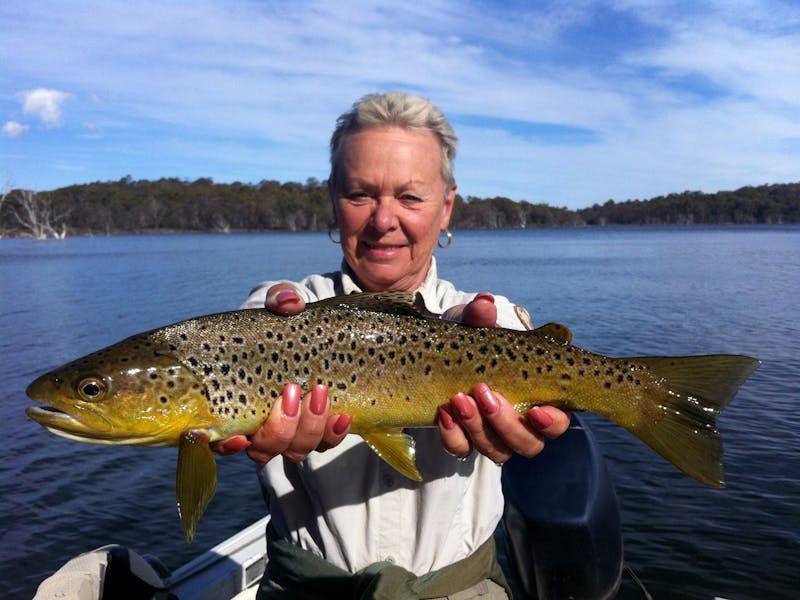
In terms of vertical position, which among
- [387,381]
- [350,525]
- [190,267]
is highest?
[387,381]

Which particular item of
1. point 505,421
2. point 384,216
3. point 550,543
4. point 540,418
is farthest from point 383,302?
point 550,543

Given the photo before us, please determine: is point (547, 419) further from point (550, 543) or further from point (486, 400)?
point (550, 543)

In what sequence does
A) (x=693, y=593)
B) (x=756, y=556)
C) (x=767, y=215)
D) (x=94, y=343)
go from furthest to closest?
(x=767, y=215) → (x=94, y=343) → (x=756, y=556) → (x=693, y=593)

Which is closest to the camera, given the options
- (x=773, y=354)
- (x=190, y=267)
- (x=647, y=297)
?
(x=773, y=354)

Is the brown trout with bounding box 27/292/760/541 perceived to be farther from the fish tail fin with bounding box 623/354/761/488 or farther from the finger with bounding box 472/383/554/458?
the finger with bounding box 472/383/554/458

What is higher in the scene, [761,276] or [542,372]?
[542,372]

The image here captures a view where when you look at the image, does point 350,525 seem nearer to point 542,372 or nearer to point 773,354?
point 542,372

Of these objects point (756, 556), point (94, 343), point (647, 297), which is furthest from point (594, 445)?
point (647, 297)
